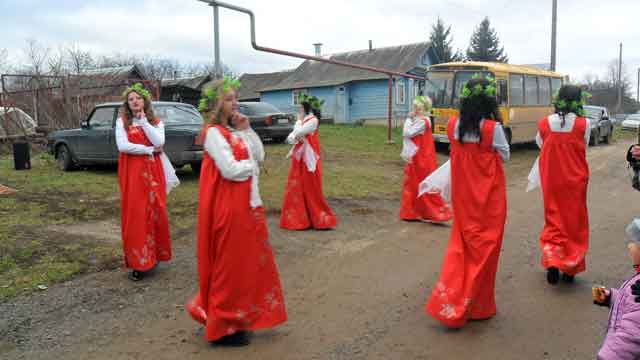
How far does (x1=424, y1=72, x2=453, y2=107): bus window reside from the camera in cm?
1964

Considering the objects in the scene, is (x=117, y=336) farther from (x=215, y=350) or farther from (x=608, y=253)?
(x=608, y=253)

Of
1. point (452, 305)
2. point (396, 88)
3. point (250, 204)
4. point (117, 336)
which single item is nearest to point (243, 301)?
point (250, 204)

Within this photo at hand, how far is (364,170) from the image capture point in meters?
14.4

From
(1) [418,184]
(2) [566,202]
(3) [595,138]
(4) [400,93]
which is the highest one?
(4) [400,93]

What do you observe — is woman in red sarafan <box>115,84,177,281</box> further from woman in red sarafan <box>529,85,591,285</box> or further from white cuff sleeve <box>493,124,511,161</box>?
woman in red sarafan <box>529,85,591,285</box>

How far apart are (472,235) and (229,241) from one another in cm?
194

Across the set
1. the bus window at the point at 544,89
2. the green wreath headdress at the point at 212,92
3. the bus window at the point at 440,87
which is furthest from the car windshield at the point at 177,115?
the bus window at the point at 544,89

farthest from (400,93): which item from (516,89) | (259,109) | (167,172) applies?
(167,172)

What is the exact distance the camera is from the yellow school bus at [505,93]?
19406 mm

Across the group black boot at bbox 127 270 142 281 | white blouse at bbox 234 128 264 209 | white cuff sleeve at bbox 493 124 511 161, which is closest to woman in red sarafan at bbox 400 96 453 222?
white cuff sleeve at bbox 493 124 511 161

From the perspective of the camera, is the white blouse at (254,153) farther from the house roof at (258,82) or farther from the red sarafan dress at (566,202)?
the house roof at (258,82)

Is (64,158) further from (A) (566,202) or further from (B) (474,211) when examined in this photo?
(A) (566,202)

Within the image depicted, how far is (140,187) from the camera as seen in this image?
5824mm

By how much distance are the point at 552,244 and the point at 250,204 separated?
3110mm
